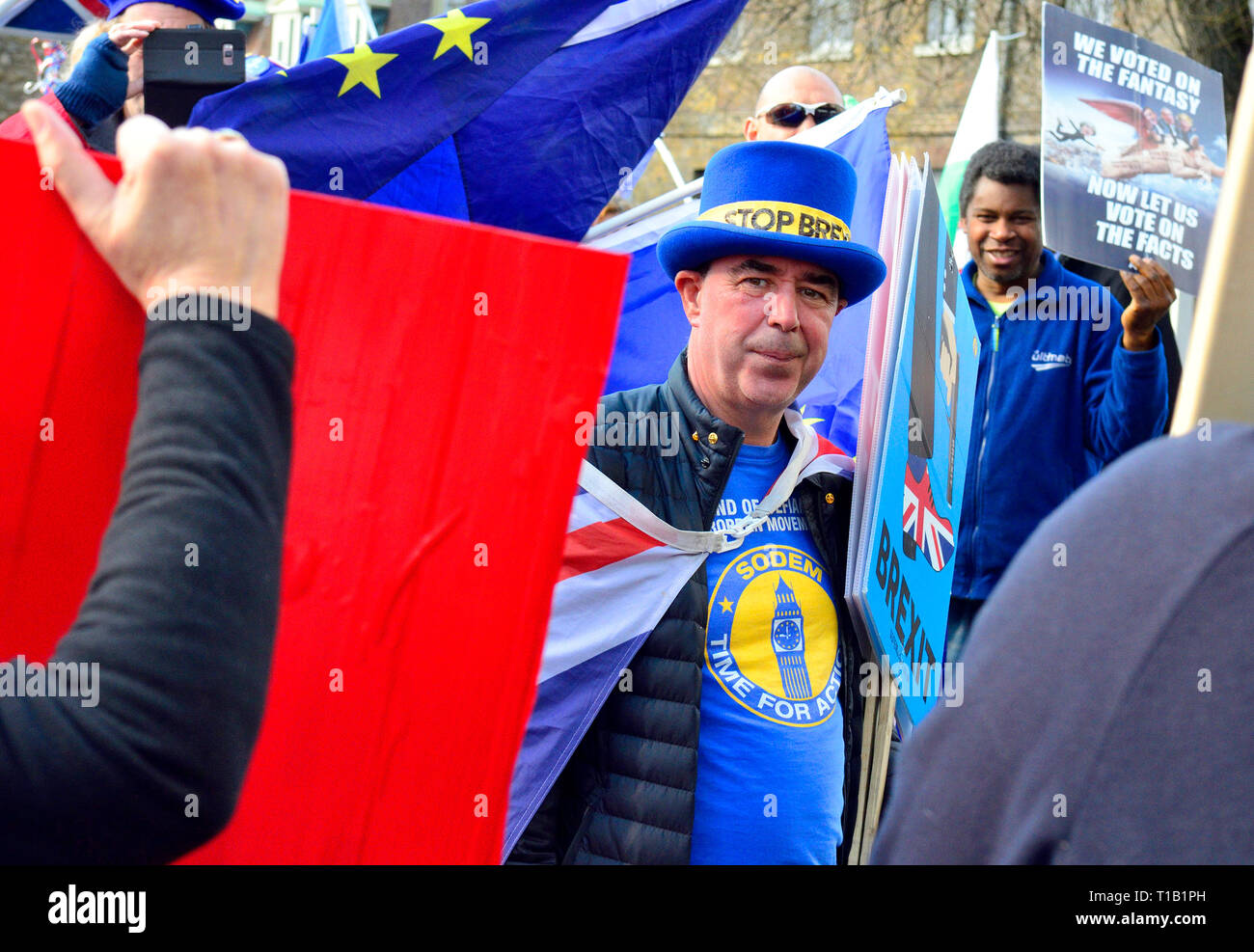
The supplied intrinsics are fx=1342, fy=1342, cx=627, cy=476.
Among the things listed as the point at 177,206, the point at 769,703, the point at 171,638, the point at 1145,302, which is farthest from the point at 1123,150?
the point at 171,638

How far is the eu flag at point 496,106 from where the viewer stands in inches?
126

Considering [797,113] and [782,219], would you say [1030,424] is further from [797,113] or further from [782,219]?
[782,219]

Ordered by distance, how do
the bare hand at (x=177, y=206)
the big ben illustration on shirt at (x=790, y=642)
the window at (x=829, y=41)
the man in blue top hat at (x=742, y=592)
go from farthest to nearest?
the window at (x=829, y=41) < the big ben illustration on shirt at (x=790, y=642) < the man in blue top hat at (x=742, y=592) < the bare hand at (x=177, y=206)

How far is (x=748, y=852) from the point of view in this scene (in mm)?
2453

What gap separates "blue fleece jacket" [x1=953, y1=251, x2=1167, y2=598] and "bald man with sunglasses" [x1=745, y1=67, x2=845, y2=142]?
93 centimetres

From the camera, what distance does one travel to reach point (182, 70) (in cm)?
232

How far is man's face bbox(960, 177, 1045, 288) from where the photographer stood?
4629 millimetres

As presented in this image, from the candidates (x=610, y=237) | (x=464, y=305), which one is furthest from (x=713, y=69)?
(x=464, y=305)

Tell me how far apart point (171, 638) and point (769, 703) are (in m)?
1.65

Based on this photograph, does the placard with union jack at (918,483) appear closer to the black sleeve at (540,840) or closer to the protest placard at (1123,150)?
the black sleeve at (540,840)

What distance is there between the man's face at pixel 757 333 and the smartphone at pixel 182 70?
1.03 meters

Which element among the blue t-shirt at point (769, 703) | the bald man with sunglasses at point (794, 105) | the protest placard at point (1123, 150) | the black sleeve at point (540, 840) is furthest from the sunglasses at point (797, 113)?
the black sleeve at point (540, 840)

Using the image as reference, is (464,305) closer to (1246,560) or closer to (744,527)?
(1246,560)

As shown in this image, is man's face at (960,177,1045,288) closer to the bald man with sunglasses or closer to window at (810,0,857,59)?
the bald man with sunglasses
